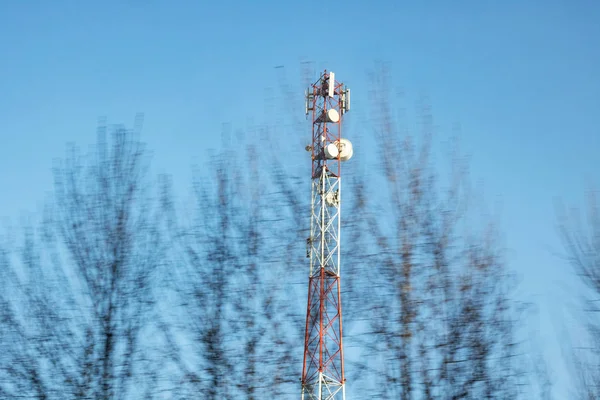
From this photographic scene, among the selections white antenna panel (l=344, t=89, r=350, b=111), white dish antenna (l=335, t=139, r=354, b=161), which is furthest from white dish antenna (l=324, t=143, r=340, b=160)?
white antenna panel (l=344, t=89, r=350, b=111)

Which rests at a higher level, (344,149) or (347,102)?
(347,102)

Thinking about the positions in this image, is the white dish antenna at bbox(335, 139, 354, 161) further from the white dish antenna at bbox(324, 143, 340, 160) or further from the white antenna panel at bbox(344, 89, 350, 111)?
the white antenna panel at bbox(344, 89, 350, 111)

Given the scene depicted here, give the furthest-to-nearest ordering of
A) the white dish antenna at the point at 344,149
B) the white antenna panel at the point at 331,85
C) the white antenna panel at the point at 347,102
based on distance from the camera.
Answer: the white antenna panel at the point at 347,102
the white antenna panel at the point at 331,85
the white dish antenna at the point at 344,149

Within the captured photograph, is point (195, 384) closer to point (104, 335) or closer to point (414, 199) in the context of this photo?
point (104, 335)

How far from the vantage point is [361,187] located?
11.1 metres

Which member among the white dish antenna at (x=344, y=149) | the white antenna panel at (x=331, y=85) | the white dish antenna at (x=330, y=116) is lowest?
the white dish antenna at (x=344, y=149)

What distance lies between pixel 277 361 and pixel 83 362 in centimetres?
317

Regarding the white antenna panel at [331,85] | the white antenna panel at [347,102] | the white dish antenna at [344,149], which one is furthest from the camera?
the white antenna panel at [347,102]

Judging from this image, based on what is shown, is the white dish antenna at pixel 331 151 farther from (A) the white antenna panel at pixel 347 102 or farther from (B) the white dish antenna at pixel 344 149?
(A) the white antenna panel at pixel 347 102

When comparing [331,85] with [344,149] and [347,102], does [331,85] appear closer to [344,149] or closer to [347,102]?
[347,102]

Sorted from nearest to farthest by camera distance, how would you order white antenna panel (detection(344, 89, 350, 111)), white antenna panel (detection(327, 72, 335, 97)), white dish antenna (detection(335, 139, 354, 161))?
white dish antenna (detection(335, 139, 354, 161)), white antenna panel (detection(327, 72, 335, 97)), white antenna panel (detection(344, 89, 350, 111))

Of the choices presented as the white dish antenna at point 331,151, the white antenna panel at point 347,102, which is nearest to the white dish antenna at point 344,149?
the white dish antenna at point 331,151

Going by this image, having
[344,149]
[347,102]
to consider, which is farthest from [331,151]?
[347,102]

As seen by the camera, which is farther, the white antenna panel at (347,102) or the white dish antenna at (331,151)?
the white antenna panel at (347,102)
